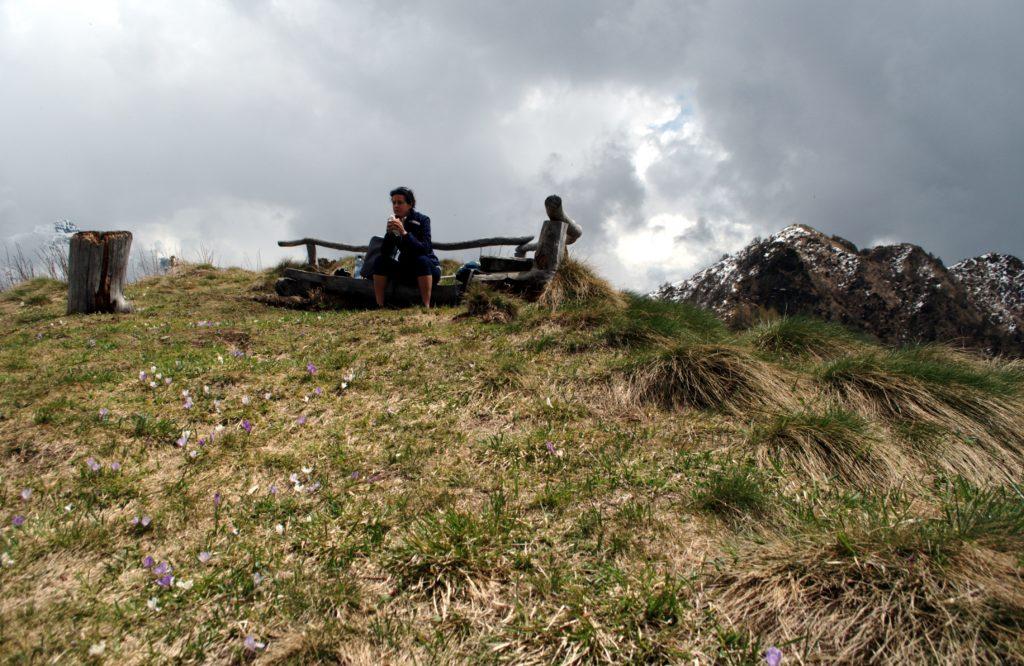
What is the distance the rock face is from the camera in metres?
8.42

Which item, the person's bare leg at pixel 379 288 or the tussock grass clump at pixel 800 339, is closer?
the tussock grass clump at pixel 800 339

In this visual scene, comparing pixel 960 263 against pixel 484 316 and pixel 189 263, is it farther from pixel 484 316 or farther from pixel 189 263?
pixel 189 263

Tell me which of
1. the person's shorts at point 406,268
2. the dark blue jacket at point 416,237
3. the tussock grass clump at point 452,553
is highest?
the dark blue jacket at point 416,237

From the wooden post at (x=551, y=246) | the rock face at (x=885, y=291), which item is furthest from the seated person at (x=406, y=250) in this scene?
the rock face at (x=885, y=291)

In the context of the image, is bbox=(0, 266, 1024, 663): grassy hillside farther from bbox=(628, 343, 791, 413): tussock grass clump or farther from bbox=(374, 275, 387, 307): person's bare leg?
bbox=(374, 275, 387, 307): person's bare leg

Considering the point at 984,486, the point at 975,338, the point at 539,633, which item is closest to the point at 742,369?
the point at 984,486

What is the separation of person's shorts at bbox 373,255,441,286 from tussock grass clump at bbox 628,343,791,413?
4467 mm

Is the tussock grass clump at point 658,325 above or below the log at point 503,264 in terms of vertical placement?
below

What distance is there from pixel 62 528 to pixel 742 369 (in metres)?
4.97

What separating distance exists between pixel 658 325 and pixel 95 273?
27.9 ft

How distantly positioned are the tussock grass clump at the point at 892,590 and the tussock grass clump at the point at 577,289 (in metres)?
5.06

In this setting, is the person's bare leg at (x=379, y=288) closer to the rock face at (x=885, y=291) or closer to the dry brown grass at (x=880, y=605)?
the rock face at (x=885, y=291)

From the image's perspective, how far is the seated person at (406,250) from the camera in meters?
8.36

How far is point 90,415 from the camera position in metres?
4.41
